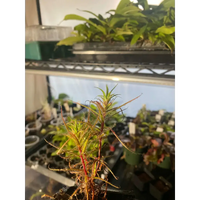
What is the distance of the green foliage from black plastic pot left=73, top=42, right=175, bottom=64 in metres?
0.02

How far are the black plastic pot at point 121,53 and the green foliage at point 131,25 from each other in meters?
0.02

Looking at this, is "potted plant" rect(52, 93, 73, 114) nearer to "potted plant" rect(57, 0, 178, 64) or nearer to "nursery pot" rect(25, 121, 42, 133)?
"nursery pot" rect(25, 121, 42, 133)

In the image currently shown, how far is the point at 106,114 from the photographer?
421 mm

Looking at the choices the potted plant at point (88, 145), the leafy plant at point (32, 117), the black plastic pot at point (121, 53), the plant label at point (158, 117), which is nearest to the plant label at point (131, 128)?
the plant label at point (158, 117)

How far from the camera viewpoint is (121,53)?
2.19ft

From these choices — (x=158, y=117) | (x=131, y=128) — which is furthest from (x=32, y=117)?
(x=158, y=117)

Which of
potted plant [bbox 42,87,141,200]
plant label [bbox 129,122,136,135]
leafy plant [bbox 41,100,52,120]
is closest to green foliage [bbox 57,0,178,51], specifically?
potted plant [bbox 42,87,141,200]

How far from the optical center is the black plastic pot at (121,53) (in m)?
0.61

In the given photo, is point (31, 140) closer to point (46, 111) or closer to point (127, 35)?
point (46, 111)

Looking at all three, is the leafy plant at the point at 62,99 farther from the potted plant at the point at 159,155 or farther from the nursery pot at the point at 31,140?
the potted plant at the point at 159,155

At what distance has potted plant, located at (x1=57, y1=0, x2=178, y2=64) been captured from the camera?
573 mm
